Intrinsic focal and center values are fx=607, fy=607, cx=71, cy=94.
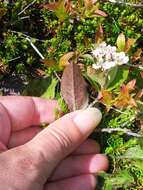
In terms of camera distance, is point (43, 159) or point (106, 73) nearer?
point (43, 159)

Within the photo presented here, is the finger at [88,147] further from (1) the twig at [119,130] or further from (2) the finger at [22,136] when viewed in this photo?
(2) the finger at [22,136]

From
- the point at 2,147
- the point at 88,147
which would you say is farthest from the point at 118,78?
the point at 2,147

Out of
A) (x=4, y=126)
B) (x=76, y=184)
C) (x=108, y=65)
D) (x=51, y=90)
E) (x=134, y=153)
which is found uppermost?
(x=108, y=65)

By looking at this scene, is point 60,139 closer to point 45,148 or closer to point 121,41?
point 45,148

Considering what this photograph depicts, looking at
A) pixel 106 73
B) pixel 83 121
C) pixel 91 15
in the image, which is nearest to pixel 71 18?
pixel 91 15

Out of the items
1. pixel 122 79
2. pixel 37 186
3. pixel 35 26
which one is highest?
pixel 35 26

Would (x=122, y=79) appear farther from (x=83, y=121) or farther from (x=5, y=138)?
(x=5, y=138)

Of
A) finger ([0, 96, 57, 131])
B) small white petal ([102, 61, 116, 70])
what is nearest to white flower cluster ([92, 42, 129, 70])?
small white petal ([102, 61, 116, 70])

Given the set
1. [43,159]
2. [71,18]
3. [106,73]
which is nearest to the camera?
[43,159]
